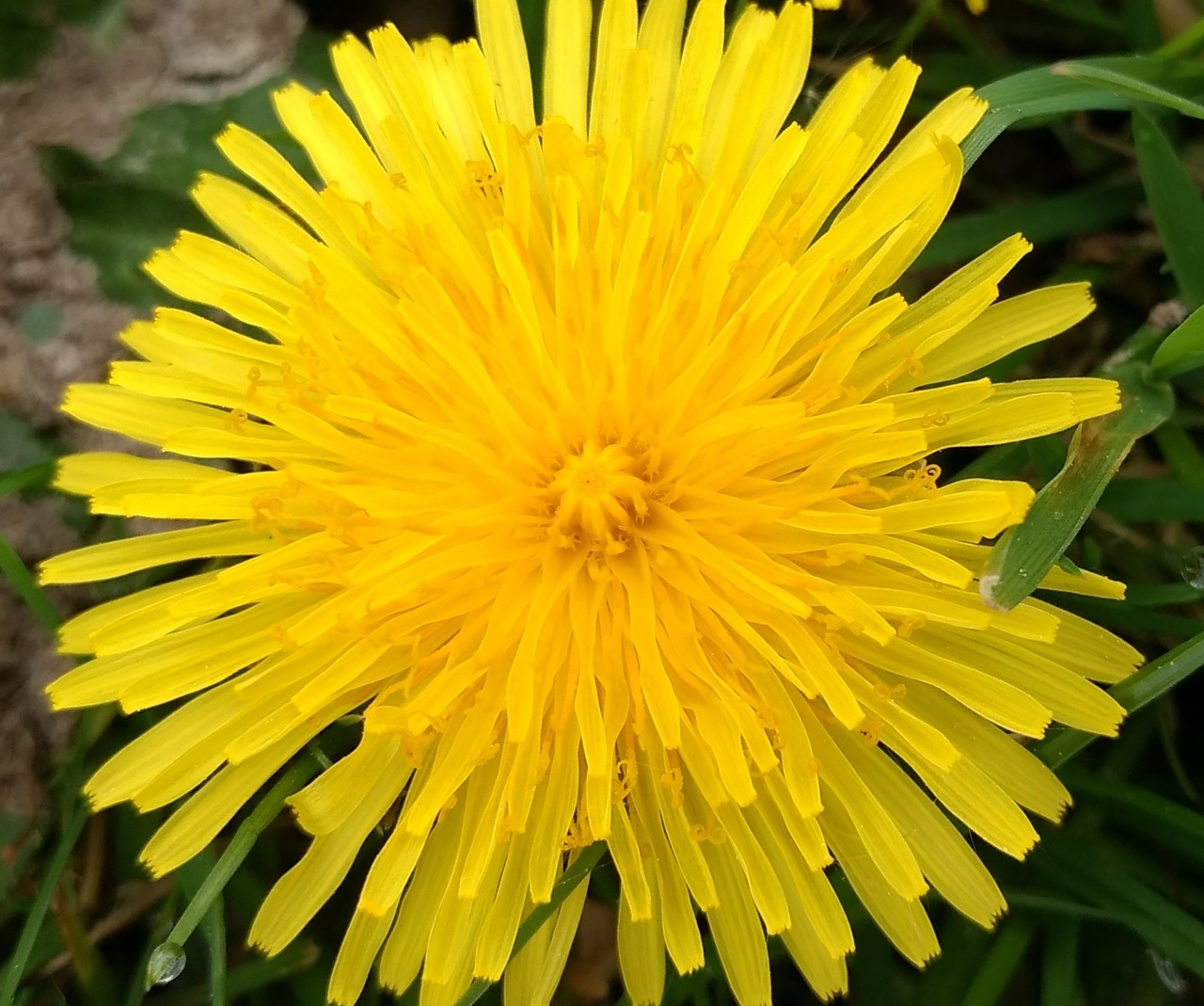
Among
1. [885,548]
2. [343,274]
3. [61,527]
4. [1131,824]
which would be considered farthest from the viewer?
[61,527]

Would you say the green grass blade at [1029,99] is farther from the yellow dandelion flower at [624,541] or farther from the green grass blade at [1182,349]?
the green grass blade at [1182,349]

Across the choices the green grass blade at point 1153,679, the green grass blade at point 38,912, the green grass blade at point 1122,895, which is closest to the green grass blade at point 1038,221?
the green grass blade at point 1153,679

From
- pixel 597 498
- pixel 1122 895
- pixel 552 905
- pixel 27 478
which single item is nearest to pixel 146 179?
pixel 27 478

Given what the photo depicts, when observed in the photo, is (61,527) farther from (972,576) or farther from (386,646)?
(972,576)

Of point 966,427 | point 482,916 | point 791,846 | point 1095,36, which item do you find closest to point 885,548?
point 966,427

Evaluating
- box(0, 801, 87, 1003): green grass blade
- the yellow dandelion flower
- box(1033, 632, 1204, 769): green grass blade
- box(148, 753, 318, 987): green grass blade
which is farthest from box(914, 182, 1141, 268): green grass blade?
box(0, 801, 87, 1003): green grass blade

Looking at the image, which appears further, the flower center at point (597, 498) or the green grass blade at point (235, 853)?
the green grass blade at point (235, 853)
